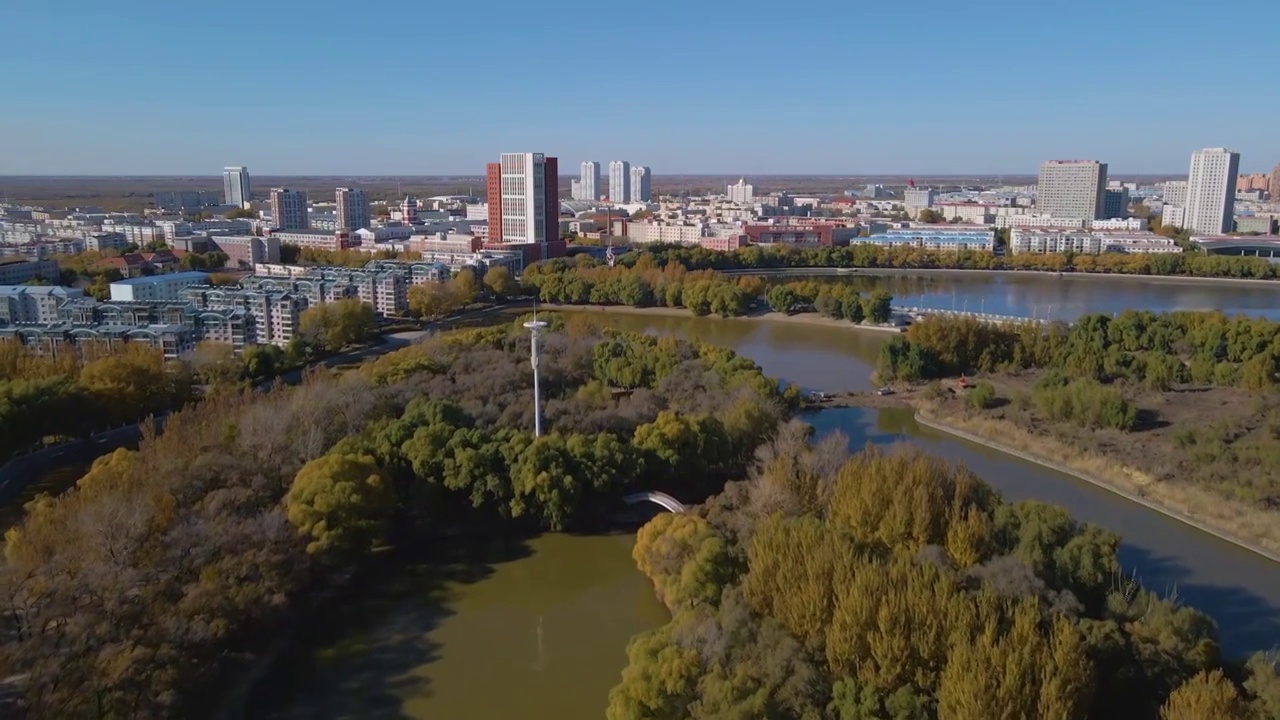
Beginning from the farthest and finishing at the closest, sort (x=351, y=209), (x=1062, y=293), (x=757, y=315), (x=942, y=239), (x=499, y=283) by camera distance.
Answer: (x=351, y=209) → (x=942, y=239) → (x=1062, y=293) → (x=499, y=283) → (x=757, y=315)

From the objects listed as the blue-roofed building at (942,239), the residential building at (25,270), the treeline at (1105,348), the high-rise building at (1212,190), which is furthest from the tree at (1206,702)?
the high-rise building at (1212,190)

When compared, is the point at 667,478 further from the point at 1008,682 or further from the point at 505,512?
the point at 1008,682

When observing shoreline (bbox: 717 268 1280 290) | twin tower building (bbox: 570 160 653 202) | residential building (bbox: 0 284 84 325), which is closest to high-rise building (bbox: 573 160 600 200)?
twin tower building (bbox: 570 160 653 202)

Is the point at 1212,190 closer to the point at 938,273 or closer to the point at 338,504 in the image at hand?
the point at 938,273

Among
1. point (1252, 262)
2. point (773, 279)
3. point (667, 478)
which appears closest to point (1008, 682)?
A: point (667, 478)

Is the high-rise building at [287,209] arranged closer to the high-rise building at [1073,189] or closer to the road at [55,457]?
the road at [55,457]

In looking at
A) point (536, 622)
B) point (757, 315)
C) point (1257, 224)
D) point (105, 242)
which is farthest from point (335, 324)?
point (1257, 224)

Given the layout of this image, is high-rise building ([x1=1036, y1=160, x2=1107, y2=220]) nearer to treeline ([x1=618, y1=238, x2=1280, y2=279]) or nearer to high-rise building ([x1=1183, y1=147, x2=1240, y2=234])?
high-rise building ([x1=1183, y1=147, x2=1240, y2=234])
